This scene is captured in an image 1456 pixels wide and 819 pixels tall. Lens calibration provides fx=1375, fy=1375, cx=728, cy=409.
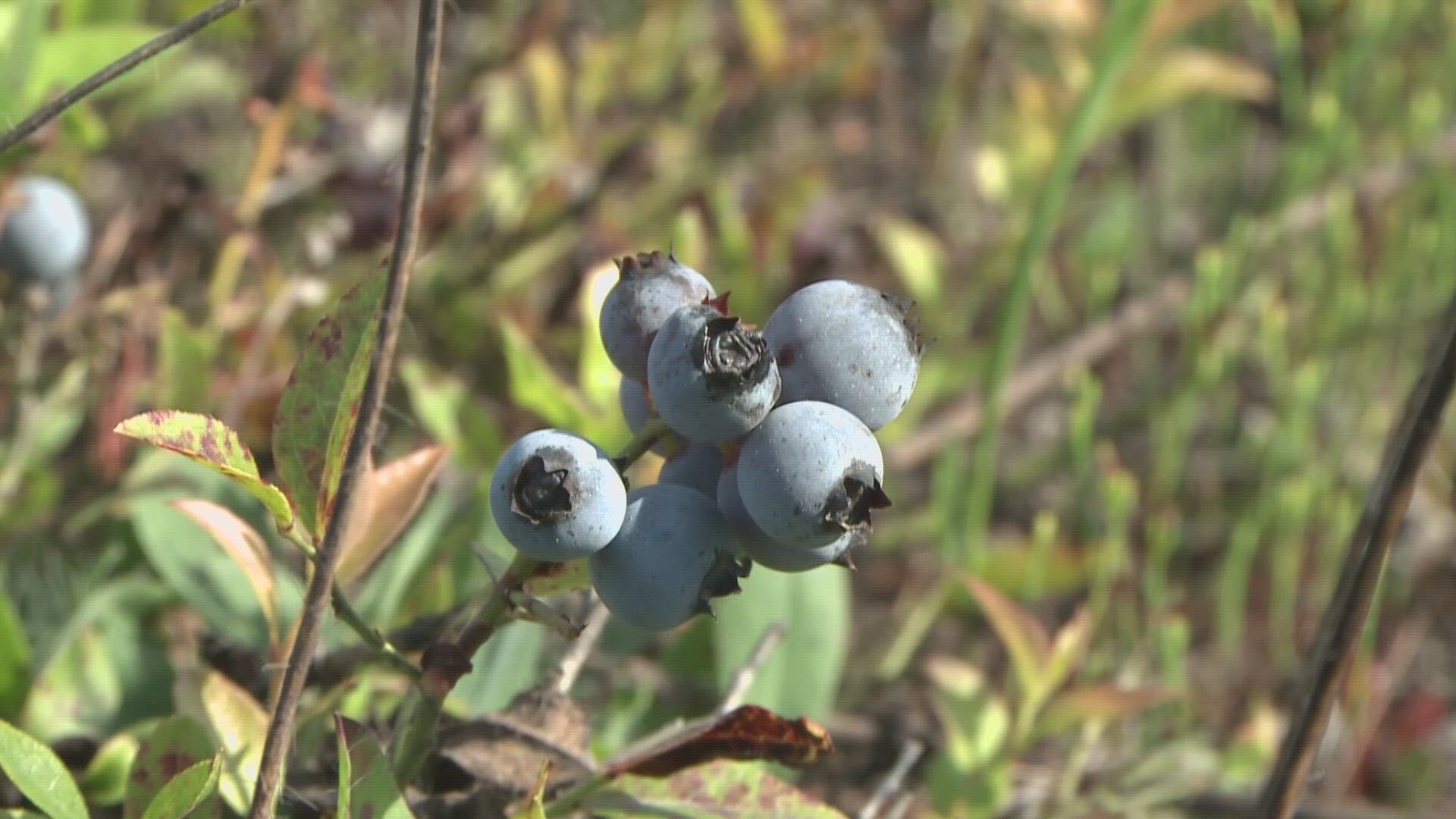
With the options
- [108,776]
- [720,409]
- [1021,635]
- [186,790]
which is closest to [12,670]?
[108,776]

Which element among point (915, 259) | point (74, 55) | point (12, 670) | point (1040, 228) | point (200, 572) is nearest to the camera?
point (12, 670)

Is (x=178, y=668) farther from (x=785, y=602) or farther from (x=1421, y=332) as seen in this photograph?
(x=1421, y=332)

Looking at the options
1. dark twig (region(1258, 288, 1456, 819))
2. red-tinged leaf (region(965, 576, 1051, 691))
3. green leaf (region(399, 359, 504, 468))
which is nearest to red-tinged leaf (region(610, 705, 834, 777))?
dark twig (region(1258, 288, 1456, 819))

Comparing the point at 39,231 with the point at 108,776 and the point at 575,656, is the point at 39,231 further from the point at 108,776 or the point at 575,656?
the point at 575,656

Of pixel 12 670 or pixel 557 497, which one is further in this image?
pixel 12 670

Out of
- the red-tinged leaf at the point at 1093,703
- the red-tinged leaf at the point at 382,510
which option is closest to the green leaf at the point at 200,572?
the red-tinged leaf at the point at 382,510

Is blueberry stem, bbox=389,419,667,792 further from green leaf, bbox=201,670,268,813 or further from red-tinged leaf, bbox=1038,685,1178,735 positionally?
red-tinged leaf, bbox=1038,685,1178,735

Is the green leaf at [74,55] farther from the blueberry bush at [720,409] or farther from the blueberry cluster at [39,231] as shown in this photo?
the blueberry cluster at [39,231]
